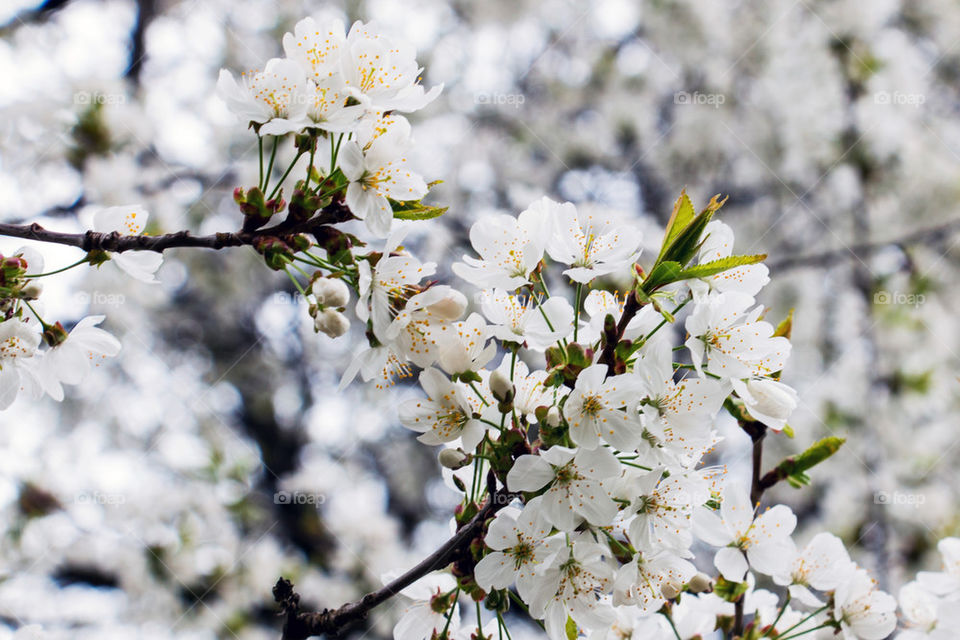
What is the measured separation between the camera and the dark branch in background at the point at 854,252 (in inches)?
165

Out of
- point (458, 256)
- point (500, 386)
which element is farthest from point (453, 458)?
point (458, 256)

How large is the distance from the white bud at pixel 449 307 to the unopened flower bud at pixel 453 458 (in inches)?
7.4

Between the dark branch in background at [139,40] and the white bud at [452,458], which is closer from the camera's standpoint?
the white bud at [452,458]

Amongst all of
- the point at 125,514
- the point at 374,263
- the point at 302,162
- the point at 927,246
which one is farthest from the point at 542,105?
the point at 374,263

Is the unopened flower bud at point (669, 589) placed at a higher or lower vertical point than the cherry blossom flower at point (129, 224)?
lower

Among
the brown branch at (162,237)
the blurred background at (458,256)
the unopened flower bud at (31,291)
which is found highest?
the brown branch at (162,237)

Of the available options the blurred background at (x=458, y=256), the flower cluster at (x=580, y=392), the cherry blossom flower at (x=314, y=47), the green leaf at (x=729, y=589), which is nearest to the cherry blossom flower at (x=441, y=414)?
the flower cluster at (x=580, y=392)

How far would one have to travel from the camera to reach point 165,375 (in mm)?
4828

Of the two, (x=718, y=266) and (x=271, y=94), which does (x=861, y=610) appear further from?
(x=271, y=94)

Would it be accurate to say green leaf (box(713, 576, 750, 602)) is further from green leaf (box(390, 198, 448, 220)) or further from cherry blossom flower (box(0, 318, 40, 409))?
cherry blossom flower (box(0, 318, 40, 409))

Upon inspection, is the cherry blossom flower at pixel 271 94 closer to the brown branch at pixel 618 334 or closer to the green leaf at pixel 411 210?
the green leaf at pixel 411 210

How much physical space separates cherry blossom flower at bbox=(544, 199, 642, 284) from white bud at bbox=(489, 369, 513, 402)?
18 cm

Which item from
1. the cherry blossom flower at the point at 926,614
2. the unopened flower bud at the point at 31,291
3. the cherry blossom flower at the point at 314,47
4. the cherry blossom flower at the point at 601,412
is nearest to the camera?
the cherry blossom flower at the point at 601,412

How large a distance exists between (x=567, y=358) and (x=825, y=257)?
13.0 feet
